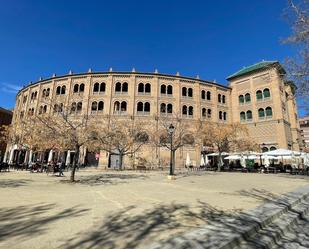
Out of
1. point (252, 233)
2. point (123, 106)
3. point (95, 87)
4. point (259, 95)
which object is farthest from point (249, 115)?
point (252, 233)

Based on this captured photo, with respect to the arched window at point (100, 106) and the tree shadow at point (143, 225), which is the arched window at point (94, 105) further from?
the tree shadow at point (143, 225)

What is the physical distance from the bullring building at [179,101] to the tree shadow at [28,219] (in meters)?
27.4

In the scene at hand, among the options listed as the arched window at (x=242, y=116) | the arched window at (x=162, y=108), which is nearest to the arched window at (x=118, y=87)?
the arched window at (x=162, y=108)

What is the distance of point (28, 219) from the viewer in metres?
5.17

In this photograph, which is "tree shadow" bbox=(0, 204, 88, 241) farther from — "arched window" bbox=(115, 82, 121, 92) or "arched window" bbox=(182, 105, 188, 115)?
"arched window" bbox=(182, 105, 188, 115)

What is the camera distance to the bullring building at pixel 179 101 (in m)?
34.5

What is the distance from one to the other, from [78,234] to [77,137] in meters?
9.68

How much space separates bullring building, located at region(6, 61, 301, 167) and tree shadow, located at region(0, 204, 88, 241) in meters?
27.4

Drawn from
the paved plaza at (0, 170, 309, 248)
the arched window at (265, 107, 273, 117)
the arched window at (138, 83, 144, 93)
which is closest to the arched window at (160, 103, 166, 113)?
the arched window at (138, 83, 144, 93)

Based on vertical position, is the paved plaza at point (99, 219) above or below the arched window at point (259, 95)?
below

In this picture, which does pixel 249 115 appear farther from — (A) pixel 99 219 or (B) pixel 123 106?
(A) pixel 99 219

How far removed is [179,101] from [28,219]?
32301 mm

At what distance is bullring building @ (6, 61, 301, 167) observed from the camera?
3453 centimetres

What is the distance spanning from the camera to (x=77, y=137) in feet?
44.0
